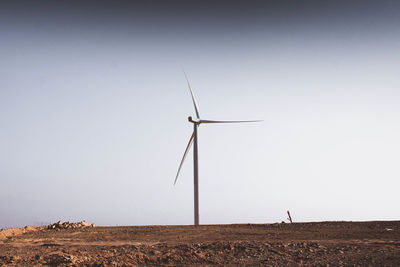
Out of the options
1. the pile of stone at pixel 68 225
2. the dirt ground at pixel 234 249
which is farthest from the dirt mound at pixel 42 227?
the dirt ground at pixel 234 249

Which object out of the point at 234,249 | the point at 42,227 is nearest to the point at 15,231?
the point at 42,227

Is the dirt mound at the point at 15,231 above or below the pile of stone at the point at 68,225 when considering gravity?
below

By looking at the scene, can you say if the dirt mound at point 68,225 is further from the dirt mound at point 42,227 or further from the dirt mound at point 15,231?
the dirt mound at point 15,231

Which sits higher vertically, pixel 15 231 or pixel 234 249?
pixel 15 231

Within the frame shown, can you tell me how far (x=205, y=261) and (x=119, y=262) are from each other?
3314 mm

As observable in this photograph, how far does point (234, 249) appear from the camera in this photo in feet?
52.3

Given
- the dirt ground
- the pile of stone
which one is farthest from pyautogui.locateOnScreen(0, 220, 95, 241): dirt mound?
the dirt ground

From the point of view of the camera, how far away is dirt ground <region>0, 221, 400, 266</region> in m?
14.6

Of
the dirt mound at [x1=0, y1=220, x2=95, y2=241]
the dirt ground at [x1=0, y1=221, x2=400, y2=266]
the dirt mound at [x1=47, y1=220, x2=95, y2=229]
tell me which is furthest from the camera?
the dirt mound at [x1=47, y1=220, x2=95, y2=229]

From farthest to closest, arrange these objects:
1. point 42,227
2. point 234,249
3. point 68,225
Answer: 1. point 68,225
2. point 42,227
3. point 234,249

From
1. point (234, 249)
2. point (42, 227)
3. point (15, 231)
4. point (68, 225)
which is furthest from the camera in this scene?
point (68, 225)

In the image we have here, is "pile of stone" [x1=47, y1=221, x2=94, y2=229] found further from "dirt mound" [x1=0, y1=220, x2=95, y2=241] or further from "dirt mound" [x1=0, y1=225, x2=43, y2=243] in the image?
"dirt mound" [x1=0, y1=225, x2=43, y2=243]

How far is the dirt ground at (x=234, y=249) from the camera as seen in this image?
47.8 feet

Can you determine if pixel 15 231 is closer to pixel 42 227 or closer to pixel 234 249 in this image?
pixel 42 227
